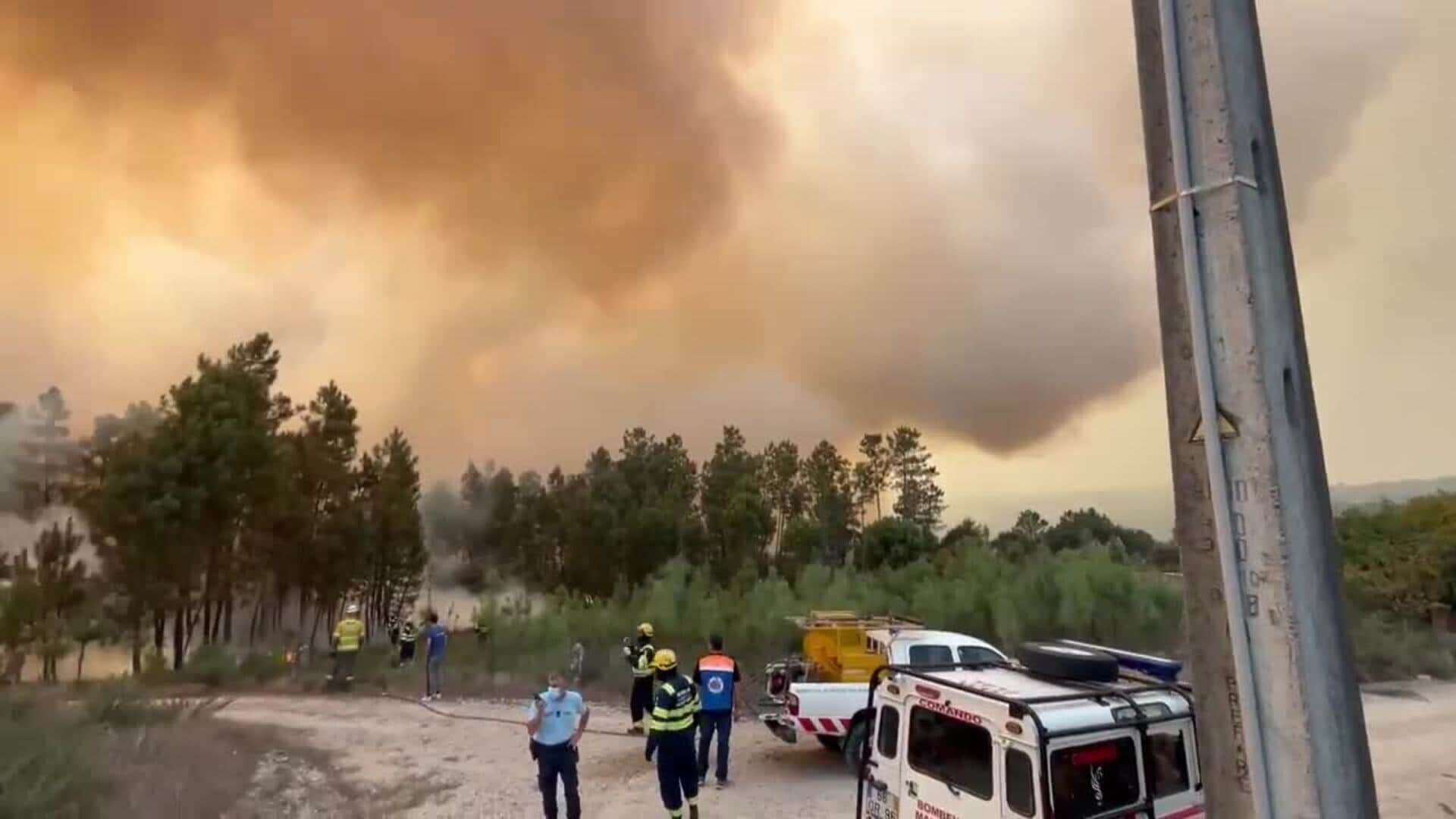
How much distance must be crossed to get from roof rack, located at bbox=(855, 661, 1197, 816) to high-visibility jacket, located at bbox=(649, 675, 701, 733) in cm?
206

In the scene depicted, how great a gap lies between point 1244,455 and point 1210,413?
14 centimetres

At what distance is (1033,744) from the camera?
4629mm

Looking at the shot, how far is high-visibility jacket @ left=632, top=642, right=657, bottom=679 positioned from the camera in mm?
10945

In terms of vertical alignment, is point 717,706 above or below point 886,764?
below

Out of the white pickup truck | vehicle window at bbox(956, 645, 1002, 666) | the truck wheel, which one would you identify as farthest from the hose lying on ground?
vehicle window at bbox(956, 645, 1002, 666)

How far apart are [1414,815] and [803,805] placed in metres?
6.22

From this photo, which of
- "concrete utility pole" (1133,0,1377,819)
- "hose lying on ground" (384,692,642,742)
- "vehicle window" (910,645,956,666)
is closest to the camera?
"concrete utility pole" (1133,0,1377,819)

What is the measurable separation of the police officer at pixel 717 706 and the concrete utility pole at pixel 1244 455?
7323 millimetres

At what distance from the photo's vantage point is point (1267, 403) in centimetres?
223

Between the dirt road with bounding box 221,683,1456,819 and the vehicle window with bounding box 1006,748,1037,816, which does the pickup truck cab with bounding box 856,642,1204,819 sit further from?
the dirt road with bounding box 221,683,1456,819

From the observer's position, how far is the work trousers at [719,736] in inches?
364

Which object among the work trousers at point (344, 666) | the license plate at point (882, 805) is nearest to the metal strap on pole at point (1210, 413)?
the license plate at point (882, 805)

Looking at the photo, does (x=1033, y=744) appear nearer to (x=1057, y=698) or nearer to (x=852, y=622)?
(x=1057, y=698)

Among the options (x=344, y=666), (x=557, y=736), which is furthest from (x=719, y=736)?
(x=344, y=666)
